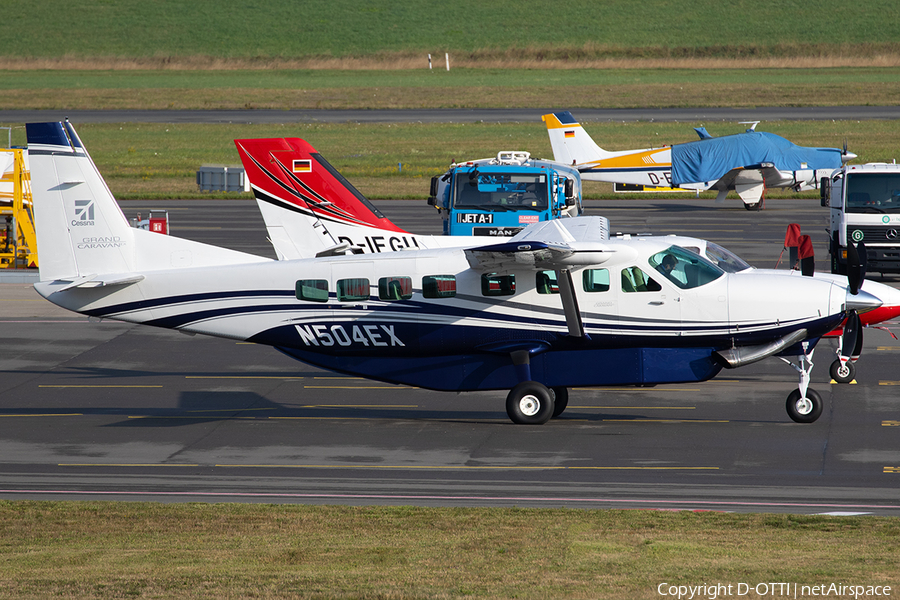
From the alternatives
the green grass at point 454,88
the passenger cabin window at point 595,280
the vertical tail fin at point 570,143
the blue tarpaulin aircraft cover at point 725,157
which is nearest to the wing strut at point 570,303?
the passenger cabin window at point 595,280

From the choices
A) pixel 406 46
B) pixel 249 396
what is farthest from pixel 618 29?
pixel 249 396

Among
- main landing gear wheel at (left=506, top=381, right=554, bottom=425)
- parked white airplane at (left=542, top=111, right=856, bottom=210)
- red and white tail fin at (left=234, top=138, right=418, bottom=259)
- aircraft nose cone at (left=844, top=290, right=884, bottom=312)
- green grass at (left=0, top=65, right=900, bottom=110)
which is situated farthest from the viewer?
green grass at (left=0, top=65, right=900, bottom=110)

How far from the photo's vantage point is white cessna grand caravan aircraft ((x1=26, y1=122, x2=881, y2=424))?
1555 cm

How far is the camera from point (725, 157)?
4203 cm

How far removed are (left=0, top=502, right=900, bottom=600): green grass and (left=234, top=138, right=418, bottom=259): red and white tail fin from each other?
35.2 ft

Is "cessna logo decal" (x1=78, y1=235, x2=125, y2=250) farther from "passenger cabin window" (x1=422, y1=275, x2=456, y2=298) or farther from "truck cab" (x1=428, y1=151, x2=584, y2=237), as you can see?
"truck cab" (x1=428, y1=151, x2=584, y2=237)

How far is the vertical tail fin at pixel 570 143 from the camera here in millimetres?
44156

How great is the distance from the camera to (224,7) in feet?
413

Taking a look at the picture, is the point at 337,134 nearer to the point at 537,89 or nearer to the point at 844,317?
the point at 537,89

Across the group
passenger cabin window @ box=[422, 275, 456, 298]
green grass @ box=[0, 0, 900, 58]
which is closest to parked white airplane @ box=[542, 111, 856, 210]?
passenger cabin window @ box=[422, 275, 456, 298]

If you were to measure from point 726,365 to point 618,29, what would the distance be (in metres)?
105

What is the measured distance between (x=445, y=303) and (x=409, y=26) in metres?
108

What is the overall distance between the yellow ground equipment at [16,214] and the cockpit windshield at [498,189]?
45.3ft

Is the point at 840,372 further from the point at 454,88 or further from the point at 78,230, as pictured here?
the point at 454,88
